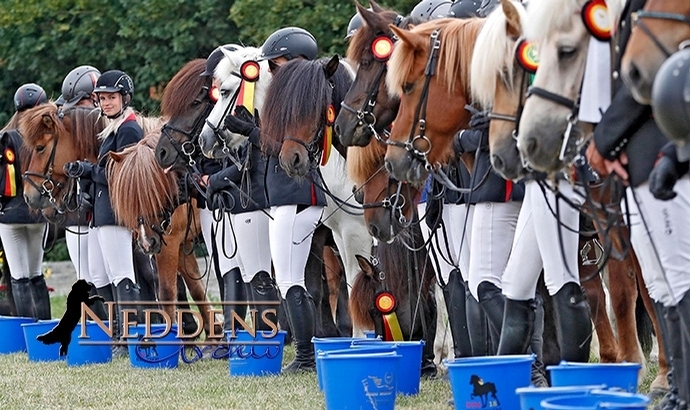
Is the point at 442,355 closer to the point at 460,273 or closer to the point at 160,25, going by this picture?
the point at 460,273

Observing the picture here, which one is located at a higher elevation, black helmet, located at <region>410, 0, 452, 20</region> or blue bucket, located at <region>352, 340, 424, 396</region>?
black helmet, located at <region>410, 0, 452, 20</region>

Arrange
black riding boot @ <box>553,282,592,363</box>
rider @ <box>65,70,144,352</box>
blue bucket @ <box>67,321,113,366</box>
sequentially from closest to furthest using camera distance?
black riding boot @ <box>553,282,592,363</box> < blue bucket @ <box>67,321,113,366</box> < rider @ <box>65,70,144,352</box>

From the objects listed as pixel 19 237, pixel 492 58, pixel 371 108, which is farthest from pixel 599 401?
pixel 19 237

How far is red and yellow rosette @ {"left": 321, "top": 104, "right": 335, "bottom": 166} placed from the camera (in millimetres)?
8281

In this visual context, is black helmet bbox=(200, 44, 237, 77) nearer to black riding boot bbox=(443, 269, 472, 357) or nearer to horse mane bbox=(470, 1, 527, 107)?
black riding boot bbox=(443, 269, 472, 357)

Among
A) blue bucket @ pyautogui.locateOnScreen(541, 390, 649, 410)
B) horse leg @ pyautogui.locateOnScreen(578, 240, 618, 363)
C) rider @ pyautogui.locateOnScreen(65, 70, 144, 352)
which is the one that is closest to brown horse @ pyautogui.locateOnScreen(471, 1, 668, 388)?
horse leg @ pyautogui.locateOnScreen(578, 240, 618, 363)

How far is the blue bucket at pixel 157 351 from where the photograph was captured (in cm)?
958

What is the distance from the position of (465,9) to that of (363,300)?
2244mm

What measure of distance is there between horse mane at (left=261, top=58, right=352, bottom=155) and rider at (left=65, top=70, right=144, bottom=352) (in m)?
2.53

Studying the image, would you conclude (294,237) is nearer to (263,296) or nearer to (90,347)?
(263,296)

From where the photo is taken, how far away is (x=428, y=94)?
6324mm

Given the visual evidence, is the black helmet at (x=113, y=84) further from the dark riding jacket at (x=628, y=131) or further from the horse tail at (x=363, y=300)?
the dark riding jacket at (x=628, y=131)

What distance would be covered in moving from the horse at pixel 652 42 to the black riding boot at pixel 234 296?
20.2ft

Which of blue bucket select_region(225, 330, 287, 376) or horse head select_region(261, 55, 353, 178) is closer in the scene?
horse head select_region(261, 55, 353, 178)
